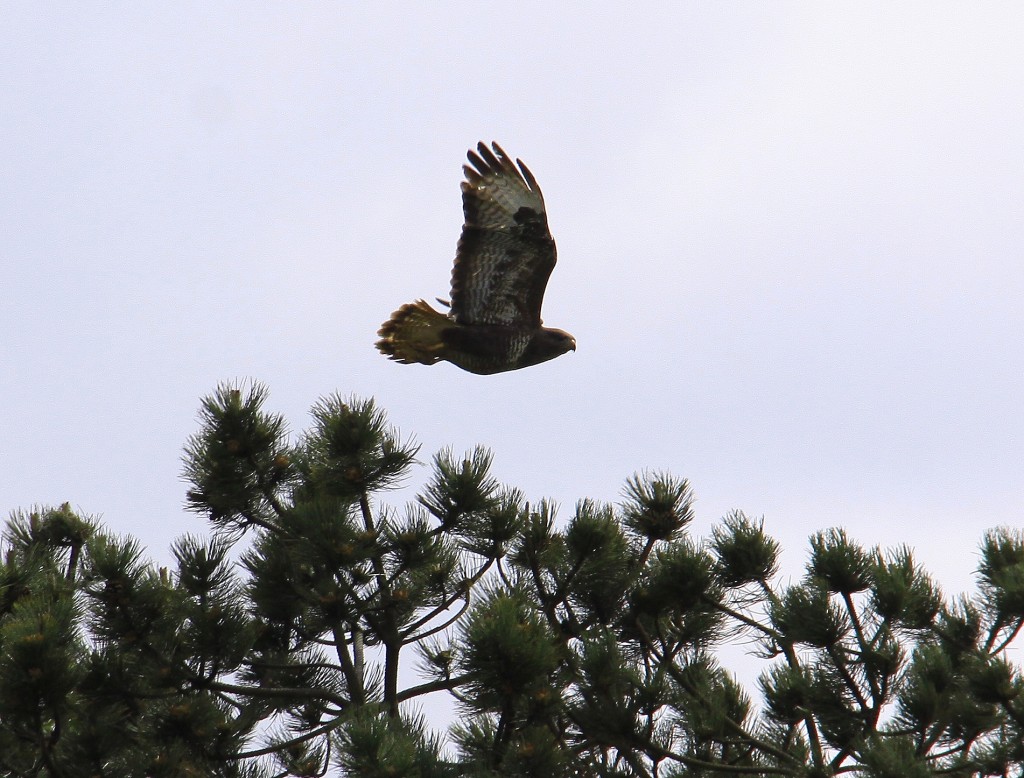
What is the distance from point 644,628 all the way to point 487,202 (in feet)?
9.88

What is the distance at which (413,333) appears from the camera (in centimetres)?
873

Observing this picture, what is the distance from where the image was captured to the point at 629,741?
20.3ft

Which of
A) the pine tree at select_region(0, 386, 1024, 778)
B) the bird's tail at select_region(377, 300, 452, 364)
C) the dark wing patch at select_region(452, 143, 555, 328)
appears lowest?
the pine tree at select_region(0, 386, 1024, 778)

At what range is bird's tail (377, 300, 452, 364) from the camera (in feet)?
28.5

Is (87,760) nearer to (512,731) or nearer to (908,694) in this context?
(512,731)

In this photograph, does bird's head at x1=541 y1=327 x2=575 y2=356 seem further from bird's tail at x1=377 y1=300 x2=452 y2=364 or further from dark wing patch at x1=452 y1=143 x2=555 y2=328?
bird's tail at x1=377 y1=300 x2=452 y2=364

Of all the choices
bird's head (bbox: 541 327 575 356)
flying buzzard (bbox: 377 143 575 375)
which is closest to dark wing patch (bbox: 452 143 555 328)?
flying buzzard (bbox: 377 143 575 375)

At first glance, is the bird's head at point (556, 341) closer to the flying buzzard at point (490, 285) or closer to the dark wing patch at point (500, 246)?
the flying buzzard at point (490, 285)

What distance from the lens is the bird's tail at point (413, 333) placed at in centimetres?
868

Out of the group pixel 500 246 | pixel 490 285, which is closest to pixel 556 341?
pixel 490 285

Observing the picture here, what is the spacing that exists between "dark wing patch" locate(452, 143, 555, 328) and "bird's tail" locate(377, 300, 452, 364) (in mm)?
173

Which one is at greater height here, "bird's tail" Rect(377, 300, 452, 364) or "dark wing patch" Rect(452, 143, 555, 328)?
"dark wing patch" Rect(452, 143, 555, 328)

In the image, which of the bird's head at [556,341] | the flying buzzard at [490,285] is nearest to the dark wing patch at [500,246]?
the flying buzzard at [490,285]

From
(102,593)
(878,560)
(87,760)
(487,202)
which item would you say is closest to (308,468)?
(102,593)
